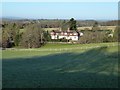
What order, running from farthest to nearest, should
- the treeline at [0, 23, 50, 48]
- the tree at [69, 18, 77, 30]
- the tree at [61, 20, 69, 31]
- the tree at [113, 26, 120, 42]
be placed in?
1. the tree at [61, 20, 69, 31]
2. the tree at [69, 18, 77, 30]
3. the treeline at [0, 23, 50, 48]
4. the tree at [113, 26, 120, 42]

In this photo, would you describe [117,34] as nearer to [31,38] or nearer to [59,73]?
[31,38]

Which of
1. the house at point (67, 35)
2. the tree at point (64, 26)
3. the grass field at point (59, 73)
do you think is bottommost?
the grass field at point (59, 73)

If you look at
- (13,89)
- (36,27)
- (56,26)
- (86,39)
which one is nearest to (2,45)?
(36,27)

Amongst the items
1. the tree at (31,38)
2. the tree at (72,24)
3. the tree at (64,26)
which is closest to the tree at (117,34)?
the tree at (31,38)

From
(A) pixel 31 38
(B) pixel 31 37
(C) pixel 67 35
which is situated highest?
(C) pixel 67 35

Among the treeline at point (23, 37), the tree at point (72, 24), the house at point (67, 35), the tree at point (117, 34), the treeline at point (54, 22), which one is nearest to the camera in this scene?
the tree at point (117, 34)

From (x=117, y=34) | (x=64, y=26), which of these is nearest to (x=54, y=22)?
(x=64, y=26)

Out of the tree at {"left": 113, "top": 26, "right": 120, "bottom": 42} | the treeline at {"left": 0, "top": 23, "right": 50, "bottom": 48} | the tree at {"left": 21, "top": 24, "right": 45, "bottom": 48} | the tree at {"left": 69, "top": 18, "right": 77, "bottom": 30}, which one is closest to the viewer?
the tree at {"left": 113, "top": 26, "right": 120, "bottom": 42}

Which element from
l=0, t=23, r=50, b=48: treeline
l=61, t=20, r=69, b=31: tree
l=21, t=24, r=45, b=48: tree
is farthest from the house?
l=21, t=24, r=45, b=48: tree

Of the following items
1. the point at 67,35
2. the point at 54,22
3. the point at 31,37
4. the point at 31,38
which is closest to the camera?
the point at 31,38

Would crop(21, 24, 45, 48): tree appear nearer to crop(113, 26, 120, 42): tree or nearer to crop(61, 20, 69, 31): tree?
crop(113, 26, 120, 42): tree

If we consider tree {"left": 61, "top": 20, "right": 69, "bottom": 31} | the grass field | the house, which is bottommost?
the grass field

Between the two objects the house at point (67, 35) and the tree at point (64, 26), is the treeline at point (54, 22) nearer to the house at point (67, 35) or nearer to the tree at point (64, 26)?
the tree at point (64, 26)

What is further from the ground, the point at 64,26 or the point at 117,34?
the point at 64,26
